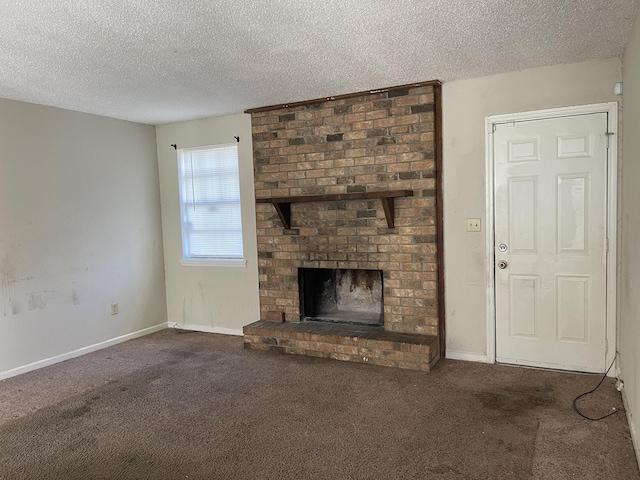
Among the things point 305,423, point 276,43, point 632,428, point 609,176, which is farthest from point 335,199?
point 632,428

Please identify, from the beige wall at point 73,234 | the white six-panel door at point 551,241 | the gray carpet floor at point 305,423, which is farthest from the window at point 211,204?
the white six-panel door at point 551,241

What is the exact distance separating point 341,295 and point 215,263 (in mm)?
1434

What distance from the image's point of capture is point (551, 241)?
3361 millimetres

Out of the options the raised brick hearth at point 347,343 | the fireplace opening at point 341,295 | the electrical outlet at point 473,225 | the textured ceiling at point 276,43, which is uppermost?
the textured ceiling at point 276,43

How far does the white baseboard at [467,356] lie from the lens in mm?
3667

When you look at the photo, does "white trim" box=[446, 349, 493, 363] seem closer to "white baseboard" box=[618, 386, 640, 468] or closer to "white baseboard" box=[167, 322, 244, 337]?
"white baseboard" box=[618, 386, 640, 468]

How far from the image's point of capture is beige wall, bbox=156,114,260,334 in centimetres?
461

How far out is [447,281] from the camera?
376 centimetres

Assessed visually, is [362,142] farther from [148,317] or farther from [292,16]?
[148,317]

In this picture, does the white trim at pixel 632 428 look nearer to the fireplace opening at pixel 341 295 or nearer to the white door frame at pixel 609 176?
the white door frame at pixel 609 176

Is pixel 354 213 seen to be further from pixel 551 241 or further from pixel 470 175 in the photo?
pixel 551 241

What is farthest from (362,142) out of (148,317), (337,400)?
(148,317)

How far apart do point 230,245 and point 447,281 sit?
2.31 meters

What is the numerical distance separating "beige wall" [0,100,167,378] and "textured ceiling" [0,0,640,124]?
0.49 m
